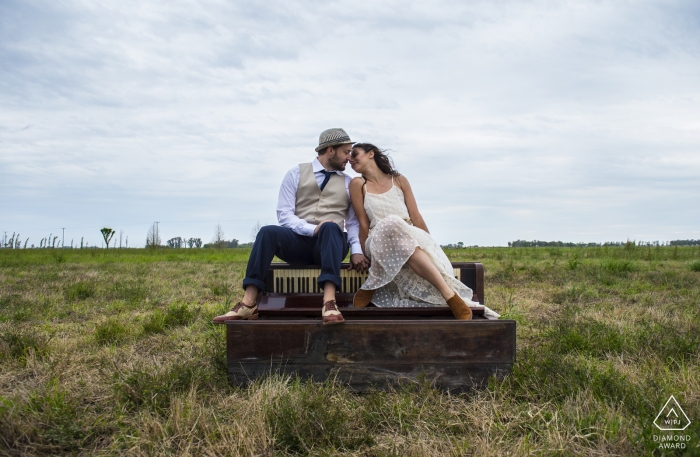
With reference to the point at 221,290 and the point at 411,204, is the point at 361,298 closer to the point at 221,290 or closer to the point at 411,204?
the point at 411,204

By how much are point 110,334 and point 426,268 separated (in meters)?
3.09

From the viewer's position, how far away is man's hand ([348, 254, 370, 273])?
4.42 metres

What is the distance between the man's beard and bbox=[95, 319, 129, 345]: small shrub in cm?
253

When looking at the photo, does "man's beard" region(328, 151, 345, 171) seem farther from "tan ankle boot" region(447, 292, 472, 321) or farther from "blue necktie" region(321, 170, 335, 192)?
"tan ankle boot" region(447, 292, 472, 321)

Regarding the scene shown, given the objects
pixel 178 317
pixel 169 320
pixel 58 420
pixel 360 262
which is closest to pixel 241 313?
pixel 360 262

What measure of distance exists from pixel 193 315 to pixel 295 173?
2.36 meters

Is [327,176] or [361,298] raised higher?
[327,176]

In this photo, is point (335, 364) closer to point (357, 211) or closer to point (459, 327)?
point (459, 327)

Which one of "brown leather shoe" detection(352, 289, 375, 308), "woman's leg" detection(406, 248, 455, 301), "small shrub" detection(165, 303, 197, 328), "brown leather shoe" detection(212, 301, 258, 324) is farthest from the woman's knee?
"small shrub" detection(165, 303, 197, 328)

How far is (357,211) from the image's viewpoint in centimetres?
472

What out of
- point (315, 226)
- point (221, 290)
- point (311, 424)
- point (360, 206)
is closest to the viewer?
point (311, 424)

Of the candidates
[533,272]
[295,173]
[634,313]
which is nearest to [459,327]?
[295,173]

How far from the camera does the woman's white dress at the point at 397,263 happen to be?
13.3 ft

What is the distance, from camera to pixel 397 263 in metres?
4.08
